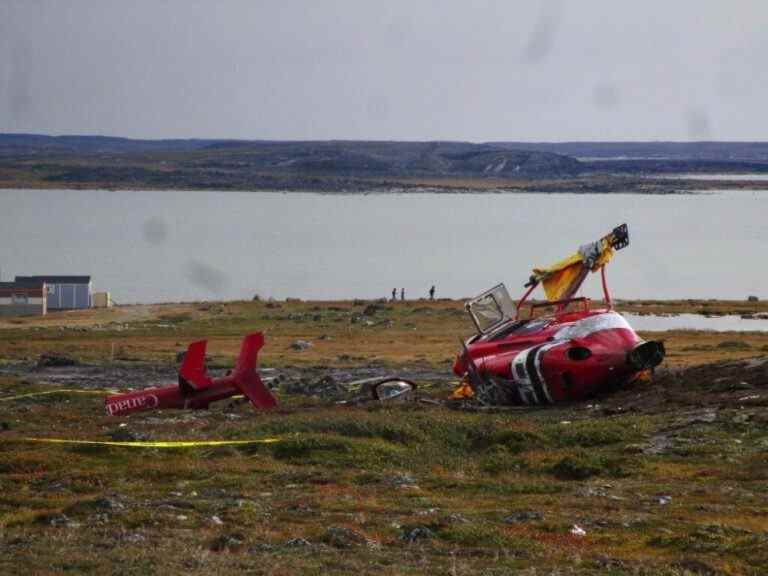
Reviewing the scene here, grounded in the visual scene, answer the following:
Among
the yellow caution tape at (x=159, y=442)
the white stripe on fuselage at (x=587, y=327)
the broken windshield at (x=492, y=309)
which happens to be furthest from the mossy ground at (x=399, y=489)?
the broken windshield at (x=492, y=309)

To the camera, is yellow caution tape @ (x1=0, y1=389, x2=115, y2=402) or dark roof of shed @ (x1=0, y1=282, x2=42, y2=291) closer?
yellow caution tape @ (x1=0, y1=389, x2=115, y2=402)

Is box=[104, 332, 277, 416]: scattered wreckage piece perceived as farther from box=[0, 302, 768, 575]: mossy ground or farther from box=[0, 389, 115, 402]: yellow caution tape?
box=[0, 389, 115, 402]: yellow caution tape

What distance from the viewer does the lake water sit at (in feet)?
320

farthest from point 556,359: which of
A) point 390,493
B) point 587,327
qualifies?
point 390,493

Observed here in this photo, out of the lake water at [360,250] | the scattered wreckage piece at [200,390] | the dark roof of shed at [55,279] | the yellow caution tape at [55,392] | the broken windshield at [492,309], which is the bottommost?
the lake water at [360,250]

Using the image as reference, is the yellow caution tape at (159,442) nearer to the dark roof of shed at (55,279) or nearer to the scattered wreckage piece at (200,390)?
the scattered wreckage piece at (200,390)

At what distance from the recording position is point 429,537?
15430 mm

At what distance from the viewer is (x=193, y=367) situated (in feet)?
91.6

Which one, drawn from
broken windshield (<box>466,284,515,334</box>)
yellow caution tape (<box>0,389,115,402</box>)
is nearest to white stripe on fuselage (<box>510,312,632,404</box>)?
broken windshield (<box>466,284,515,334</box>)

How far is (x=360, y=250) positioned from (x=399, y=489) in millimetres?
111589

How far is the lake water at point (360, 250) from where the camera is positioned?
320ft

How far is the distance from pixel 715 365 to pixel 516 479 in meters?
9.20

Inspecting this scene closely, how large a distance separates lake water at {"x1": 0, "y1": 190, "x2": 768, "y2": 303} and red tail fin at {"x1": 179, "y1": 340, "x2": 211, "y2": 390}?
195 feet

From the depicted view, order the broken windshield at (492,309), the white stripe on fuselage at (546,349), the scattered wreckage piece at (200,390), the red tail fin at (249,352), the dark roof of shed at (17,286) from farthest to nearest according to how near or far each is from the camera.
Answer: the dark roof of shed at (17,286) < the broken windshield at (492,309) < the scattered wreckage piece at (200,390) < the red tail fin at (249,352) < the white stripe on fuselage at (546,349)
